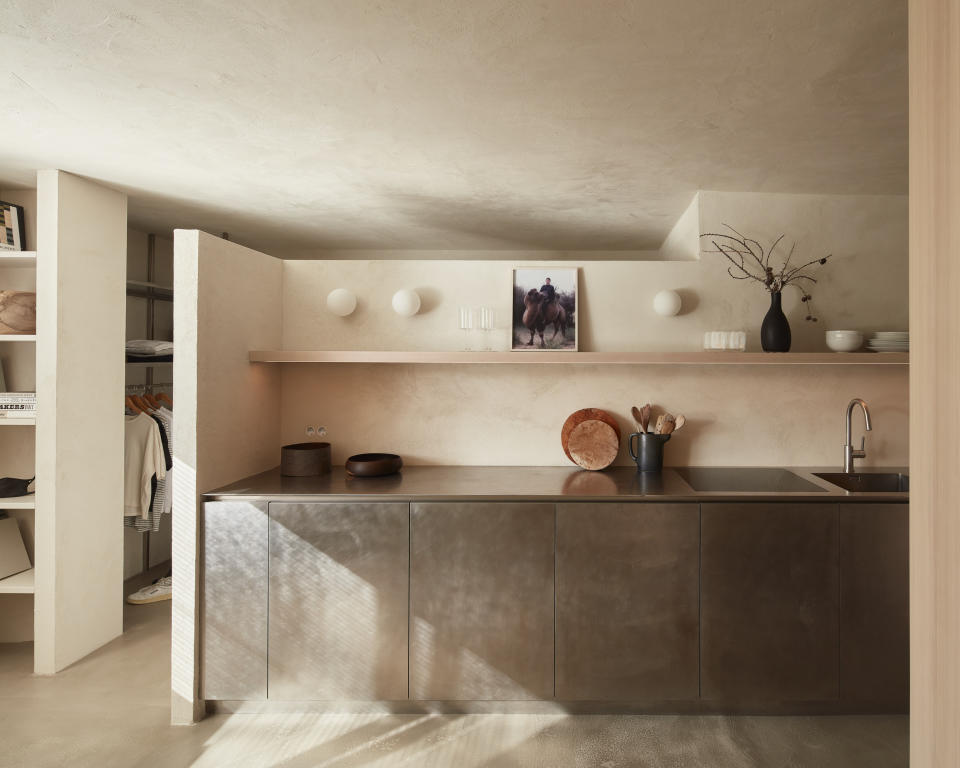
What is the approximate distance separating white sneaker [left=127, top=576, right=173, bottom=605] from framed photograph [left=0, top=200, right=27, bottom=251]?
211 cm

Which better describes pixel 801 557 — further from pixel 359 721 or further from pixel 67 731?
pixel 67 731

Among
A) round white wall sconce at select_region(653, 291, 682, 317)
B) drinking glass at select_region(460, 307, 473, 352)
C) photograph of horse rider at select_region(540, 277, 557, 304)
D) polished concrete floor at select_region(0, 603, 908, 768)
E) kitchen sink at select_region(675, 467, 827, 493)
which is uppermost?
photograph of horse rider at select_region(540, 277, 557, 304)

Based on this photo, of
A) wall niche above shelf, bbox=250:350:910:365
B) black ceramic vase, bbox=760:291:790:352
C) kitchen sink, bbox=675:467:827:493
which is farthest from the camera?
kitchen sink, bbox=675:467:827:493

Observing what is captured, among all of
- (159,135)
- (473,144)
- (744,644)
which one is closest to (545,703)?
(744,644)

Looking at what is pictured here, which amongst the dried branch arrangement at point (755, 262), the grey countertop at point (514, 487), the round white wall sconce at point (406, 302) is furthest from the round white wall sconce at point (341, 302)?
the dried branch arrangement at point (755, 262)

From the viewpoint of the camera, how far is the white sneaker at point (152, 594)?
3.62 metres

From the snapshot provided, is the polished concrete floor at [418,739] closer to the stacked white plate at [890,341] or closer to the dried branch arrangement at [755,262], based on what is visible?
the stacked white plate at [890,341]

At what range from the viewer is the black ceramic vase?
9.32ft

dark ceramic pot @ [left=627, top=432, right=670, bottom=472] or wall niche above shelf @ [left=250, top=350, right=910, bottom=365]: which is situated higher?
wall niche above shelf @ [left=250, top=350, right=910, bottom=365]

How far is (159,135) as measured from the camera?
2373mm

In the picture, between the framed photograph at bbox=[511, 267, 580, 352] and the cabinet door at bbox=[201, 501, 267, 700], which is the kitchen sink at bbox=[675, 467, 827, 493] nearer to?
the framed photograph at bbox=[511, 267, 580, 352]

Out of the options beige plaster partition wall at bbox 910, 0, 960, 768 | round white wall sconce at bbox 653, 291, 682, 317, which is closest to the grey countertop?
round white wall sconce at bbox 653, 291, 682, 317

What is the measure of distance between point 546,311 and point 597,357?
18.4 inches

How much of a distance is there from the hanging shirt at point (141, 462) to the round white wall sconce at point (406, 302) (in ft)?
5.89
